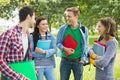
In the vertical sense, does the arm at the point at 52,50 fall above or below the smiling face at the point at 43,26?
below

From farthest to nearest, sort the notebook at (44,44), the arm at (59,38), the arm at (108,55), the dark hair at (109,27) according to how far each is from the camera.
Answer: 1. the arm at (59,38)
2. the notebook at (44,44)
3. the dark hair at (109,27)
4. the arm at (108,55)

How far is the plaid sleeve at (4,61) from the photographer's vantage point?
11.6ft

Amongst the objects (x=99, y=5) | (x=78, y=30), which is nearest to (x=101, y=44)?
(x=78, y=30)

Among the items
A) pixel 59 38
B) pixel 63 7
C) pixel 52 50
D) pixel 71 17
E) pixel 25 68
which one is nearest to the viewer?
pixel 25 68

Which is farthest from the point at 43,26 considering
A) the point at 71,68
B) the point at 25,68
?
the point at 25,68

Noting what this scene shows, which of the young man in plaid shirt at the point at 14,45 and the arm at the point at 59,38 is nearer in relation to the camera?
the young man in plaid shirt at the point at 14,45

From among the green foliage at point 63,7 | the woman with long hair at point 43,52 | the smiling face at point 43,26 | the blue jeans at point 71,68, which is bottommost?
the green foliage at point 63,7

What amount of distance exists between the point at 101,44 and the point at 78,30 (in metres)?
0.99

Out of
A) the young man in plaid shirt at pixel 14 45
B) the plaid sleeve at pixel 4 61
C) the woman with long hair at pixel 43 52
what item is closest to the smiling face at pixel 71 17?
the woman with long hair at pixel 43 52

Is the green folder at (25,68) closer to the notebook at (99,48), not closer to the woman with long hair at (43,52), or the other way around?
the notebook at (99,48)

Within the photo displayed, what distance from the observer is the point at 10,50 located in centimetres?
362

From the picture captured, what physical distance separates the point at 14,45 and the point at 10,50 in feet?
0.23

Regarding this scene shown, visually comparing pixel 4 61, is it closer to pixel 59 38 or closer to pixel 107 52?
pixel 107 52

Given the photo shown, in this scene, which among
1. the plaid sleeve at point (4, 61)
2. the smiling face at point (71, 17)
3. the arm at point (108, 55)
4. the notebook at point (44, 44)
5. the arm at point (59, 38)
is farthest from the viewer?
the arm at point (59, 38)
